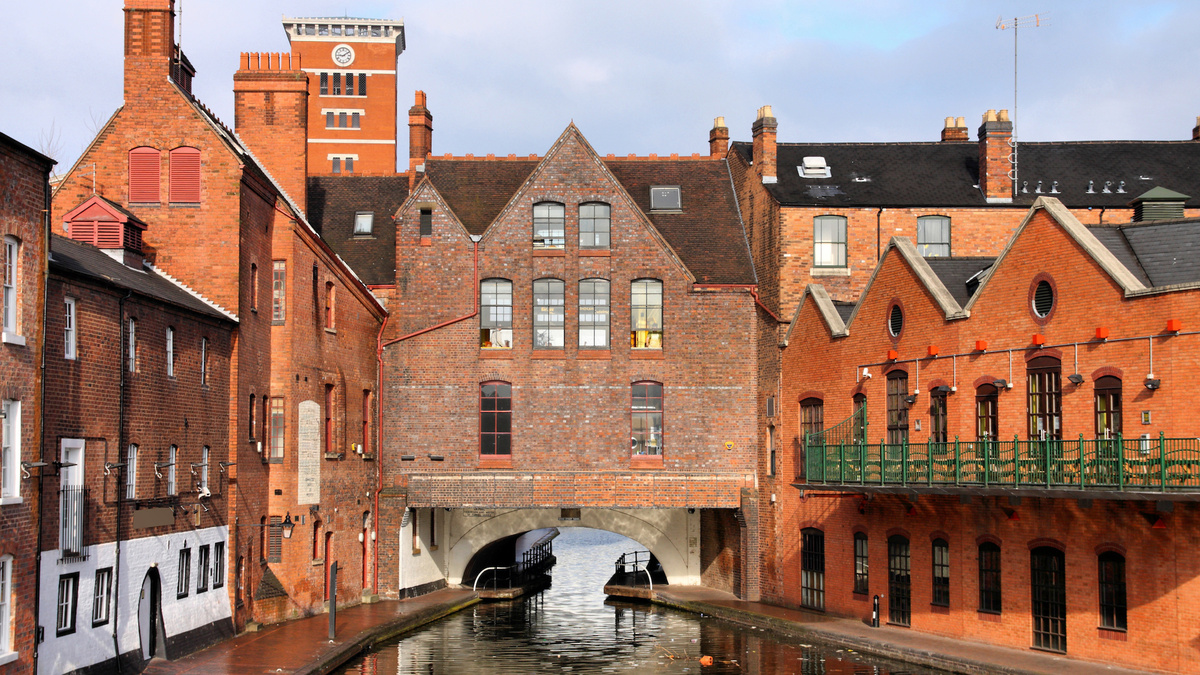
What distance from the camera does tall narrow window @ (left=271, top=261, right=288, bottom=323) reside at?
28672 mm

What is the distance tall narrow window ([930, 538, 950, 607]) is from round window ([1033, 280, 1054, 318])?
19.4 feet

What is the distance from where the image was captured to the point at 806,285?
33312mm

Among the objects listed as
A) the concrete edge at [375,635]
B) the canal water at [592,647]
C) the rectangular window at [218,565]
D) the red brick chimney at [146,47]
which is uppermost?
the red brick chimney at [146,47]

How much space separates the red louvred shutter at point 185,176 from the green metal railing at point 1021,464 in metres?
15.4

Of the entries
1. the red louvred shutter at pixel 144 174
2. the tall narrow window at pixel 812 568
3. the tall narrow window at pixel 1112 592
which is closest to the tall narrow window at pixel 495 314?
the tall narrow window at pixel 812 568

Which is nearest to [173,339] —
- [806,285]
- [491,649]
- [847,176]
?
[491,649]

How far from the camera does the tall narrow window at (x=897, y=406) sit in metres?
28.2

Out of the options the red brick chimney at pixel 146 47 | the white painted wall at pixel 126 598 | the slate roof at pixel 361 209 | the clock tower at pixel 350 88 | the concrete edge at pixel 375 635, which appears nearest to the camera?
the white painted wall at pixel 126 598

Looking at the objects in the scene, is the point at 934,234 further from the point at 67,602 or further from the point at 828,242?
the point at 67,602

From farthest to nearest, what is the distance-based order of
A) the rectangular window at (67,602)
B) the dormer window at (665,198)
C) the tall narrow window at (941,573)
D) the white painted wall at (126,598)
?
the dormer window at (665,198) < the tall narrow window at (941,573) < the rectangular window at (67,602) < the white painted wall at (126,598)

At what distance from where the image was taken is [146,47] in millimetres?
27125

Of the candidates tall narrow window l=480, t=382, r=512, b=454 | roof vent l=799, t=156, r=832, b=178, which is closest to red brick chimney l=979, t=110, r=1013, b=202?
roof vent l=799, t=156, r=832, b=178

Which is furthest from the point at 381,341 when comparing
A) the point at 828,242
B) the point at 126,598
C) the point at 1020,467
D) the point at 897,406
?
the point at 1020,467

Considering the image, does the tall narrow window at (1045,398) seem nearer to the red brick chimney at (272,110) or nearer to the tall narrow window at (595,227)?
the tall narrow window at (595,227)
